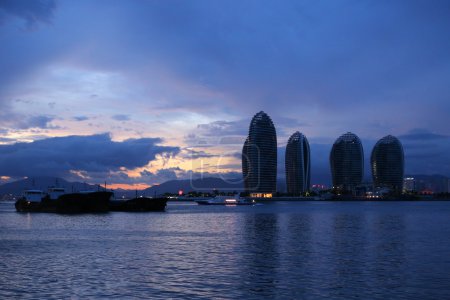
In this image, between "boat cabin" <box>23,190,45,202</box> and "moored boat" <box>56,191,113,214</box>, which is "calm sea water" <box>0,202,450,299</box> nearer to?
"moored boat" <box>56,191,113,214</box>

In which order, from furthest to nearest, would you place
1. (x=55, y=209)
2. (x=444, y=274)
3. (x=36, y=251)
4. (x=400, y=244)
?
1. (x=55, y=209)
2. (x=400, y=244)
3. (x=36, y=251)
4. (x=444, y=274)

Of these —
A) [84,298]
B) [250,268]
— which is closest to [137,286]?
[84,298]

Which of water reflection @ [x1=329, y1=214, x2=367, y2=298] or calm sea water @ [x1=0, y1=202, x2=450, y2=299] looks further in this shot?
water reflection @ [x1=329, y1=214, x2=367, y2=298]

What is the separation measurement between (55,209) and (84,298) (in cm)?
12540

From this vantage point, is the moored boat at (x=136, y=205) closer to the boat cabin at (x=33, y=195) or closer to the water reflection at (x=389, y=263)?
the boat cabin at (x=33, y=195)

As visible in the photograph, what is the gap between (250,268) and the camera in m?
39.4

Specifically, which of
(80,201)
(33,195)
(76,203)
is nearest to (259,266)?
(80,201)

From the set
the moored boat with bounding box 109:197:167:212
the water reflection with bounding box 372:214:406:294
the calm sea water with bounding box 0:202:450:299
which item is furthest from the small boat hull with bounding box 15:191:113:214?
the water reflection with bounding box 372:214:406:294

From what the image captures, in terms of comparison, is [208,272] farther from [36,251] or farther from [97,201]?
[97,201]

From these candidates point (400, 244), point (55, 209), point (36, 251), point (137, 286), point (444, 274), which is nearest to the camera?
point (137, 286)

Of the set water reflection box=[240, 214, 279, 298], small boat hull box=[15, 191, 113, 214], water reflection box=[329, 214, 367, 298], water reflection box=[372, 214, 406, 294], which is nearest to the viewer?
water reflection box=[329, 214, 367, 298]

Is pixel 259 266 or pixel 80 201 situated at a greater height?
pixel 80 201

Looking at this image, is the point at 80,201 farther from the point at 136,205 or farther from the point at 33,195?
the point at 33,195

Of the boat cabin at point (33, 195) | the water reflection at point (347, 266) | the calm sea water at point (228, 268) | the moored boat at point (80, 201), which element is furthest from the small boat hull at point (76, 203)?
the water reflection at point (347, 266)
